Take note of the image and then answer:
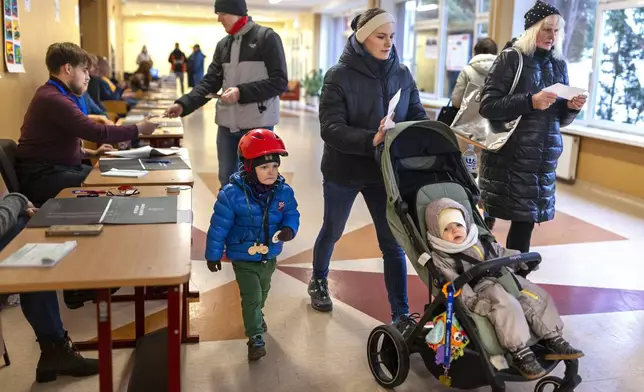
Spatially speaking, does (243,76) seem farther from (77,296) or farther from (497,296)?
(497,296)

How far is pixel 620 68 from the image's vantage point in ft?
20.6

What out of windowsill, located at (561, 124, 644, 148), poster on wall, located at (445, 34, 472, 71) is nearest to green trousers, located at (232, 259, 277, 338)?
windowsill, located at (561, 124, 644, 148)

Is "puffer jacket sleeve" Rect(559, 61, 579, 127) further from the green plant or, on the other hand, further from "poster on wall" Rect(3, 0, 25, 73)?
the green plant

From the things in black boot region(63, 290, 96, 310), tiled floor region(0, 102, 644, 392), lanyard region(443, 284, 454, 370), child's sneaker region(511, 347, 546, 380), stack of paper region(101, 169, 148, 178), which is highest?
stack of paper region(101, 169, 148, 178)

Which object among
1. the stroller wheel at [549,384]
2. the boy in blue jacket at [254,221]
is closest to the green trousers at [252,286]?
the boy in blue jacket at [254,221]

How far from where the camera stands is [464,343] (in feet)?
6.91

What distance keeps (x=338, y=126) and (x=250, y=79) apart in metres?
1.38

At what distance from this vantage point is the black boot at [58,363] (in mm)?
Result: 2328

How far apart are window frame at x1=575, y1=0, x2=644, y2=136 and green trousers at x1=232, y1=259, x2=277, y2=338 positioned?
16.1 feet

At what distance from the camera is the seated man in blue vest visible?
3084 millimetres

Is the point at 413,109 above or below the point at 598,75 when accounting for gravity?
below

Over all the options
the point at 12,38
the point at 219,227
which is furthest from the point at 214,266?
the point at 12,38

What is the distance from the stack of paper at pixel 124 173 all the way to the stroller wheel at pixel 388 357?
1393 millimetres

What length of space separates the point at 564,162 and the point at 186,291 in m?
5.11
